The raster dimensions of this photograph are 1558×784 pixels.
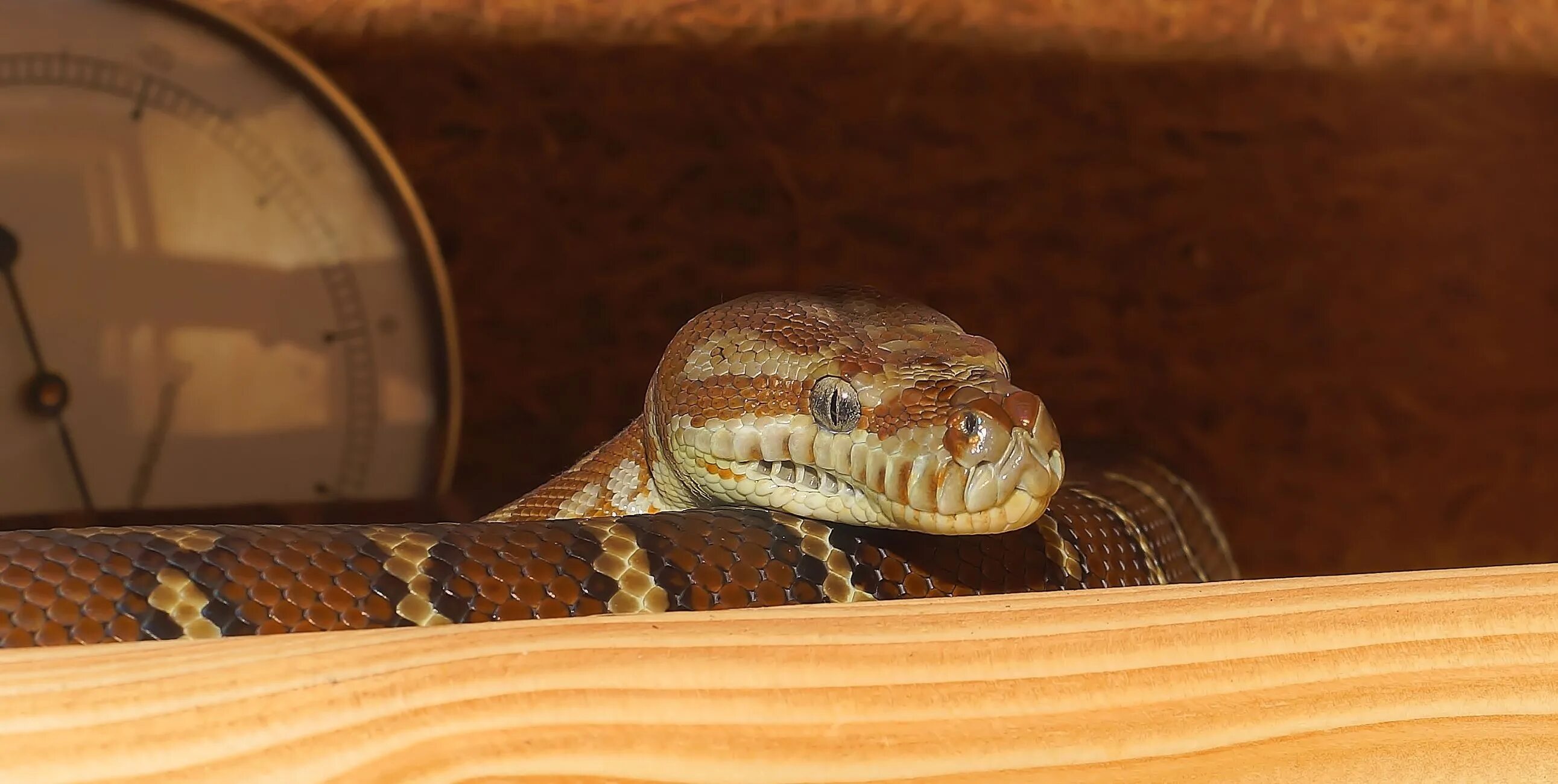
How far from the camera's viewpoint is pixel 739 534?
843mm

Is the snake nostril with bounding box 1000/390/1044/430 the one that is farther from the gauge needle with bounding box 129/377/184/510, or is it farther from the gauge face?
the gauge needle with bounding box 129/377/184/510

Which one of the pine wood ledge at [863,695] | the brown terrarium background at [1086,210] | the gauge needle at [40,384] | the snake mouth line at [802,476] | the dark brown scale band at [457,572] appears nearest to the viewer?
the pine wood ledge at [863,695]

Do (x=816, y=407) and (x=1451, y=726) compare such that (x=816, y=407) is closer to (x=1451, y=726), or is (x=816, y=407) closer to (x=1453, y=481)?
(x=1451, y=726)

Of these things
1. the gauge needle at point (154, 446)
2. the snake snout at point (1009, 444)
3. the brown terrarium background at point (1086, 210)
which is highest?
the brown terrarium background at point (1086, 210)

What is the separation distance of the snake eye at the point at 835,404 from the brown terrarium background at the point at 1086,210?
0.64 m

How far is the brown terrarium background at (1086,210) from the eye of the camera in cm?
147

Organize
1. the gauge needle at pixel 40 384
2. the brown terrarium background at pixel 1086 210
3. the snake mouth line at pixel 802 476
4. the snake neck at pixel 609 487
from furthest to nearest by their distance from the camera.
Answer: the brown terrarium background at pixel 1086 210 → the gauge needle at pixel 40 384 → the snake neck at pixel 609 487 → the snake mouth line at pixel 802 476

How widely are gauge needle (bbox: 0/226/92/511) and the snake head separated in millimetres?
695

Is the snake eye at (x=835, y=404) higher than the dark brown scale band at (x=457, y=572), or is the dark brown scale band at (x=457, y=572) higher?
the snake eye at (x=835, y=404)

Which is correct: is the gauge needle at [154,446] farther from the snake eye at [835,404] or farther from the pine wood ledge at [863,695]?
the pine wood ledge at [863,695]

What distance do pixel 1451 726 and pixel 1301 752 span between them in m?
0.08

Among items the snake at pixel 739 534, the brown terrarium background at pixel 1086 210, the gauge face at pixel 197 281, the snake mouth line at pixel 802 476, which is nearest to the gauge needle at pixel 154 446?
the gauge face at pixel 197 281

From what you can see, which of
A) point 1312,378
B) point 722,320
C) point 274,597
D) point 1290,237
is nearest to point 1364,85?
point 1290,237

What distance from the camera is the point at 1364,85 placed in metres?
1.62
